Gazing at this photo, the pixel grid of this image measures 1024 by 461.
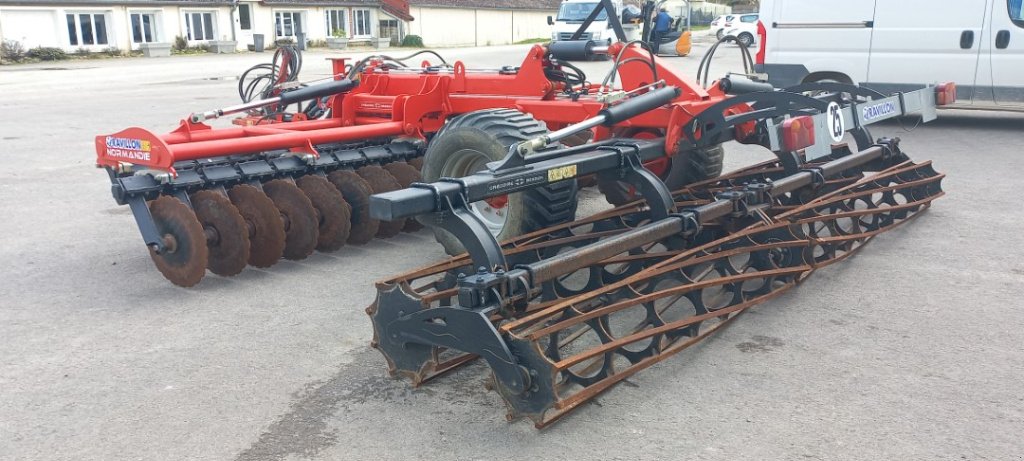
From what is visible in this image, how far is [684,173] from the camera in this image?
21.2ft

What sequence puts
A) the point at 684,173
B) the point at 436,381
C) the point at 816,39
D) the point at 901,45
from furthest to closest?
1. the point at 816,39
2. the point at 901,45
3. the point at 684,173
4. the point at 436,381

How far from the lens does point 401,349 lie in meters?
3.85

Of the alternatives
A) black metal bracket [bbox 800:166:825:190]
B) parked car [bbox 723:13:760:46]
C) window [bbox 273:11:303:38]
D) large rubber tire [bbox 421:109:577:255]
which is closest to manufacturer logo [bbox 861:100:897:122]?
black metal bracket [bbox 800:166:825:190]

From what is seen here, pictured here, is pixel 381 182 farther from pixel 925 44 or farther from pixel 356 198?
pixel 925 44

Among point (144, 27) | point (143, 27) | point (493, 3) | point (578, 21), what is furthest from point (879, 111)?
point (493, 3)

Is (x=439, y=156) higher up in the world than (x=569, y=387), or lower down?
higher up

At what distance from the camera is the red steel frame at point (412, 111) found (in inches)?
219

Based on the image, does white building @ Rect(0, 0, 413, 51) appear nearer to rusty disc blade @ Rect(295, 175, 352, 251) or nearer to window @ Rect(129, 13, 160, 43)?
window @ Rect(129, 13, 160, 43)

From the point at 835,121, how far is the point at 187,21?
112 feet

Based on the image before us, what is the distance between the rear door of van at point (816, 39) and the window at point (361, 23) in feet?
108

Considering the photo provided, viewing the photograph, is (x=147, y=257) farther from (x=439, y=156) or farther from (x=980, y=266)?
(x=980, y=266)

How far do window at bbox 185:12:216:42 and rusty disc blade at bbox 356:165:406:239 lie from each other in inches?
1255

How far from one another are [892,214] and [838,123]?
4.52ft

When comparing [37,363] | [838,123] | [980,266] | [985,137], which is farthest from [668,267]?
[985,137]
